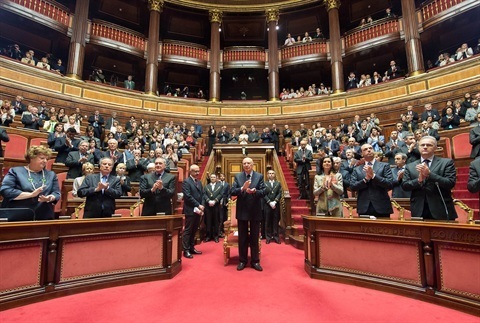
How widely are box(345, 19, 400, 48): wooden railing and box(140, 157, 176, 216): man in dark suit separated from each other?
9706 millimetres

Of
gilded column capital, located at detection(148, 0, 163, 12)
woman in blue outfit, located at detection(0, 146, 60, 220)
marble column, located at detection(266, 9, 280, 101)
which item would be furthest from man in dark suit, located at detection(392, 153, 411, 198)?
gilded column capital, located at detection(148, 0, 163, 12)

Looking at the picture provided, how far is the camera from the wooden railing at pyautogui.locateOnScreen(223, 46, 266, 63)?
443 inches

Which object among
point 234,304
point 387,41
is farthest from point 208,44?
point 234,304

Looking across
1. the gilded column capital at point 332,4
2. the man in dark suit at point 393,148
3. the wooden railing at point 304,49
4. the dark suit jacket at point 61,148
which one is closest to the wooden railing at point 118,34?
the wooden railing at point 304,49

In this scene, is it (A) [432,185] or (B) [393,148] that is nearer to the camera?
(A) [432,185]

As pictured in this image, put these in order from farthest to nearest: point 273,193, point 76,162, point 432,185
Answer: point 273,193, point 76,162, point 432,185

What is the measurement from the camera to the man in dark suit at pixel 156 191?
10.2 feet

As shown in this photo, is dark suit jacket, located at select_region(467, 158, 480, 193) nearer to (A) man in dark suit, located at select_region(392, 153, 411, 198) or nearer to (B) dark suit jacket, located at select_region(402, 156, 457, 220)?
(B) dark suit jacket, located at select_region(402, 156, 457, 220)

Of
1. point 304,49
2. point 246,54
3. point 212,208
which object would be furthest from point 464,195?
point 246,54

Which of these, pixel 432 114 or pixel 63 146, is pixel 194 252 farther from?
pixel 432 114

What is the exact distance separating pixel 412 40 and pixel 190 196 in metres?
8.92

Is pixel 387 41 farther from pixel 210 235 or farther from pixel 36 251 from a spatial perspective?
pixel 36 251

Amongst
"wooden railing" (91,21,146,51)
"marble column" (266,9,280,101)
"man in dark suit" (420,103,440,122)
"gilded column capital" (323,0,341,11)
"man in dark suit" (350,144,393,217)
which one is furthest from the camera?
"marble column" (266,9,280,101)

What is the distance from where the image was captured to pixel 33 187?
231cm
